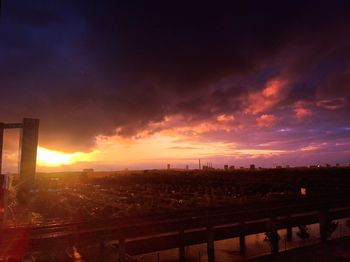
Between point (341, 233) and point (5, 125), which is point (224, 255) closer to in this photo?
point (341, 233)

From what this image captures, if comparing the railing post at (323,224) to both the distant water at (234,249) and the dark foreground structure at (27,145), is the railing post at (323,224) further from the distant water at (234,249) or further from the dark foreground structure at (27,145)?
the dark foreground structure at (27,145)

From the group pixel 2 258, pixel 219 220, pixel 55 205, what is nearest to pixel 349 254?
pixel 219 220

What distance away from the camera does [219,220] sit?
42.5ft

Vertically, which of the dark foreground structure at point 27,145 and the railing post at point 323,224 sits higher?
the dark foreground structure at point 27,145

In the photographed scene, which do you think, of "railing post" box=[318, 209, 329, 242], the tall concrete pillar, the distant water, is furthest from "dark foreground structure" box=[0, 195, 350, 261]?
the tall concrete pillar

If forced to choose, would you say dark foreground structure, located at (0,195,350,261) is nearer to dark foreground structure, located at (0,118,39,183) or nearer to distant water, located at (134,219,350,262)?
distant water, located at (134,219,350,262)

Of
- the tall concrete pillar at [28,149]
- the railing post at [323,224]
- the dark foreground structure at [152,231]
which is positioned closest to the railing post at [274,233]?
the dark foreground structure at [152,231]

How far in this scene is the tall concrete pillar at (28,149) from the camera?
1770 centimetres

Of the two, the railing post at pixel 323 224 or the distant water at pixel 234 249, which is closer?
the railing post at pixel 323 224

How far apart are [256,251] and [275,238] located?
17.0ft

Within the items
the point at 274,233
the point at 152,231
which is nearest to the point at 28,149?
the point at 152,231

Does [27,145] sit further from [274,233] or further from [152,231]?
[274,233]

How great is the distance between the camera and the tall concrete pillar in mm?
17703

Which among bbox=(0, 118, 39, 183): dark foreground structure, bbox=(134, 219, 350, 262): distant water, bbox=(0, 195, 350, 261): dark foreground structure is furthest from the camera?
bbox=(134, 219, 350, 262): distant water
